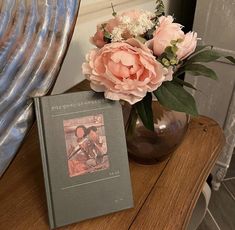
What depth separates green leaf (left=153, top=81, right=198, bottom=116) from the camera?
57cm

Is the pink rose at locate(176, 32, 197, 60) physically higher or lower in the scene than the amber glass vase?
higher

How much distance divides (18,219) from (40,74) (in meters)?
0.29

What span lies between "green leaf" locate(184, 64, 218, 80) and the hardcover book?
0.17m

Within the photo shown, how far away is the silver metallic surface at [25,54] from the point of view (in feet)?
1.83

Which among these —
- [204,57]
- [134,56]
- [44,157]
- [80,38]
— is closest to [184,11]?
[80,38]

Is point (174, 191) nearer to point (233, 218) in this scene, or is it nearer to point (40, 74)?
point (40, 74)

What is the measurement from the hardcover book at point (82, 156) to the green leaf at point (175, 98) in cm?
9

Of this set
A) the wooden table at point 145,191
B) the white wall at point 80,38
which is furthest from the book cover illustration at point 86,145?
the white wall at point 80,38

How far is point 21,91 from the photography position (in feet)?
1.89

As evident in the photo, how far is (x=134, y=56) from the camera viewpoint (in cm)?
52

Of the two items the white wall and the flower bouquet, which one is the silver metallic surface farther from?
the white wall

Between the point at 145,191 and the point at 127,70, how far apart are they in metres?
0.29

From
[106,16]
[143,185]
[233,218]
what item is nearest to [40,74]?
[143,185]

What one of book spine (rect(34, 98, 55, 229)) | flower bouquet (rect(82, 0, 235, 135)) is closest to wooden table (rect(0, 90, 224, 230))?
book spine (rect(34, 98, 55, 229))
